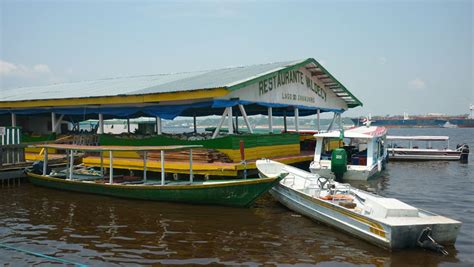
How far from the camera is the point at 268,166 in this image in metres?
16.5

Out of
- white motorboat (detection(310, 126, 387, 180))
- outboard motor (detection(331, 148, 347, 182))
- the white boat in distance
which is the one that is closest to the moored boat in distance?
the white boat in distance

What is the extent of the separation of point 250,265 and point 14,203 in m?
11.4

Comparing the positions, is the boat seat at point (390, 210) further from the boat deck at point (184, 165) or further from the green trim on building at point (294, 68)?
the green trim on building at point (294, 68)

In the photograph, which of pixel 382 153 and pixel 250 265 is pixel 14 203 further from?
pixel 382 153

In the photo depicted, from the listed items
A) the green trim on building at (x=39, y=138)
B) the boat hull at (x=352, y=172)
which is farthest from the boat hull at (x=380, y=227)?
the green trim on building at (x=39, y=138)

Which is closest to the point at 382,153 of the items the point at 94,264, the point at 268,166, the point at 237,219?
the point at 268,166

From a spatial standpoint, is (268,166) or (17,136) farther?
(17,136)

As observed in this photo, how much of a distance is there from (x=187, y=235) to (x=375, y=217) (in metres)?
5.04

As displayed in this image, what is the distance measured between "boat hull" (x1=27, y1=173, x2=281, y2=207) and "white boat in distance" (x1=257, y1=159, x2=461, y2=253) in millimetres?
1274

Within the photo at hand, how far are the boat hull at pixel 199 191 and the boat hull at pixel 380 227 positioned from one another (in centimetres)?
207

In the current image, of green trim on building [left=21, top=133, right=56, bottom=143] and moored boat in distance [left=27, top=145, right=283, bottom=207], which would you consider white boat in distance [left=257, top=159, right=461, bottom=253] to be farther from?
green trim on building [left=21, top=133, right=56, bottom=143]

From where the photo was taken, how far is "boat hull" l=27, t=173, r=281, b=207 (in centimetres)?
1347

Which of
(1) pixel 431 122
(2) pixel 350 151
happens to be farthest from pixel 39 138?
(1) pixel 431 122

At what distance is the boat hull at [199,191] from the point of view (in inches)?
530
